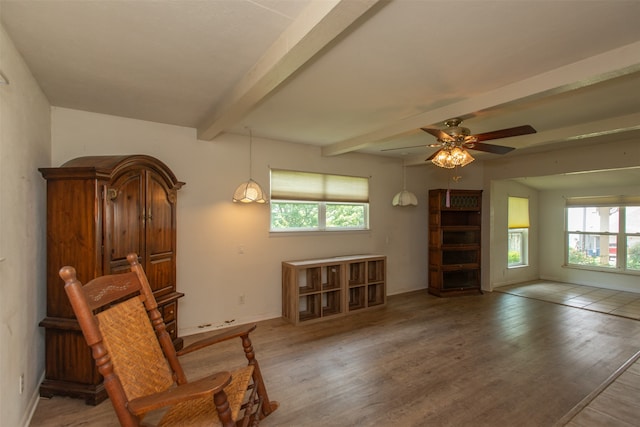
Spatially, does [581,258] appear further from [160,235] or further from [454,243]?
[160,235]

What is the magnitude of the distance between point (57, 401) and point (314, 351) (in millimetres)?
2147

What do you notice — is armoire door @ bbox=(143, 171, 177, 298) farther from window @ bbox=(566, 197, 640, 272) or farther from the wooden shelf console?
window @ bbox=(566, 197, 640, 272)

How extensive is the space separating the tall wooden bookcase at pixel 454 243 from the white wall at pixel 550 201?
349 mm

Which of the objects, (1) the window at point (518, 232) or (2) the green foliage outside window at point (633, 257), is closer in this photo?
(2) the green foliage outside window at point (633, 257)

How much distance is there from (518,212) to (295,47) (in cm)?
694

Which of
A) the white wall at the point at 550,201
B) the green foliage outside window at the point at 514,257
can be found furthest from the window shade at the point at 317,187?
the green foliage outside window at the point at 514,257

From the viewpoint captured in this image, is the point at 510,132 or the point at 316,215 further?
the point at 316,215

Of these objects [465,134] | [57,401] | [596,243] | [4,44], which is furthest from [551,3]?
[596,243]

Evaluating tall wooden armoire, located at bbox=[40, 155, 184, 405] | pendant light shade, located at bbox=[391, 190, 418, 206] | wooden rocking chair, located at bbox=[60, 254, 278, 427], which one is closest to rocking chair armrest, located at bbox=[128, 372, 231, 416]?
wooden rocking chair, located at bbox=[60, 254, 278, 427]

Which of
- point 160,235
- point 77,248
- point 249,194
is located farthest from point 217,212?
point 77,248

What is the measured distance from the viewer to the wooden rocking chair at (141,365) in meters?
1.30

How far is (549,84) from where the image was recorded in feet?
7.32

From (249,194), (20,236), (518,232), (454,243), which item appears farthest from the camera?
(518,232)

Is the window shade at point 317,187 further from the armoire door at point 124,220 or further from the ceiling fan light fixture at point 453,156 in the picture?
the ceiling fan light fixture at point 453,156
